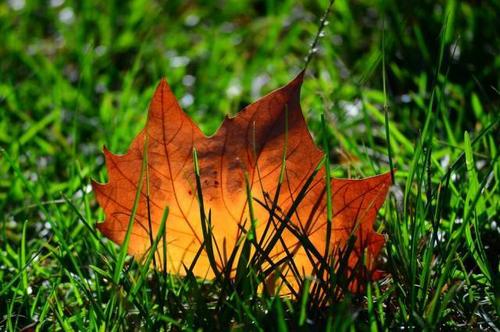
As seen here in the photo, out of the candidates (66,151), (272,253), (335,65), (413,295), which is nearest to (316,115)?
(335,65)

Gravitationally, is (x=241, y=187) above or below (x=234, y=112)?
below

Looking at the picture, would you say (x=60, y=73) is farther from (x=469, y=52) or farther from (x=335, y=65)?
(x=469, y=52)

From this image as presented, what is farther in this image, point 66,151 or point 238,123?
point 66,151

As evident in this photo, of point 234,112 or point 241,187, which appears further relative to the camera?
point 234,112
